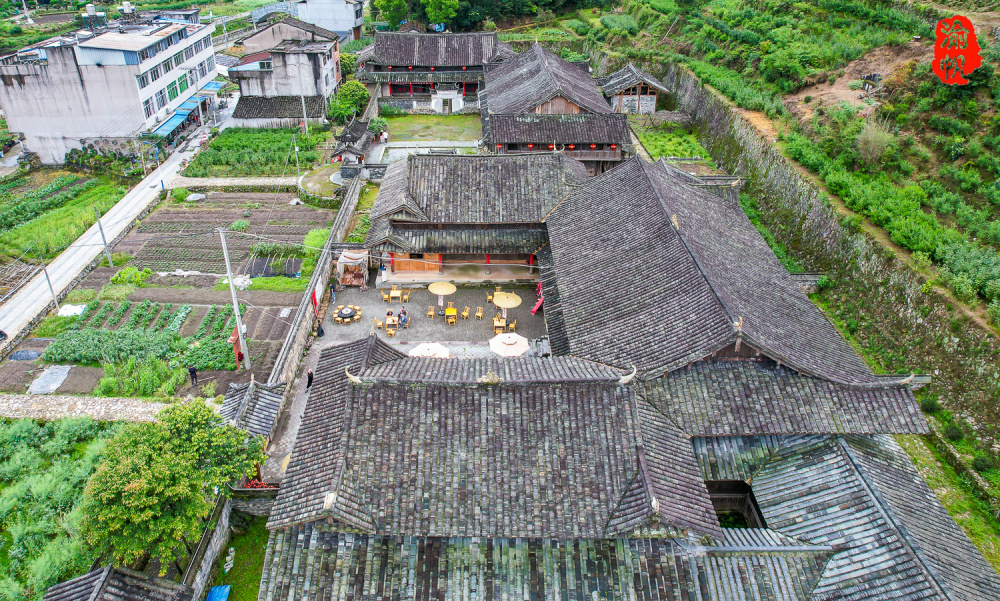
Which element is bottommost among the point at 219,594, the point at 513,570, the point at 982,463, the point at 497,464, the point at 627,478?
the point at 219,594

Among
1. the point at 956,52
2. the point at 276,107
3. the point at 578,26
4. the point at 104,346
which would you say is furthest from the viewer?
the point at 578,26

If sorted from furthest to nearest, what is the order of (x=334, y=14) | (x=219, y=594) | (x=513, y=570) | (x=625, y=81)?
(x=334, y=14) → (x=625, y=81) → (x=219, y=594) → (x=513, y=570)

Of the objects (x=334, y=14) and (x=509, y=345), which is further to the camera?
(x=334, y=14)

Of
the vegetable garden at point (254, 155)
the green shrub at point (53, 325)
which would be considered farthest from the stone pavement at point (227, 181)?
the green shrub at point (53, 325)

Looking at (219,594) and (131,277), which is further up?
(131,277)

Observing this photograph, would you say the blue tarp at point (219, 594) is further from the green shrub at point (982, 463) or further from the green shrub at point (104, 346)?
the green shrub at point (982, 463)

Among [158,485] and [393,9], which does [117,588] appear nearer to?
[158,485]

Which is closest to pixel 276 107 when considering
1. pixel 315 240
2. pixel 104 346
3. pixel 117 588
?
pixel 315 240

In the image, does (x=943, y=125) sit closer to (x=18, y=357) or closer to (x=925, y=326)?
(x=925, y=326)

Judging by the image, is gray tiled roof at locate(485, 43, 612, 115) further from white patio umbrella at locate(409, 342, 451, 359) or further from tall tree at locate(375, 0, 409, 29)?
white patio umbrella at locate(409, 342, 451, 359)
